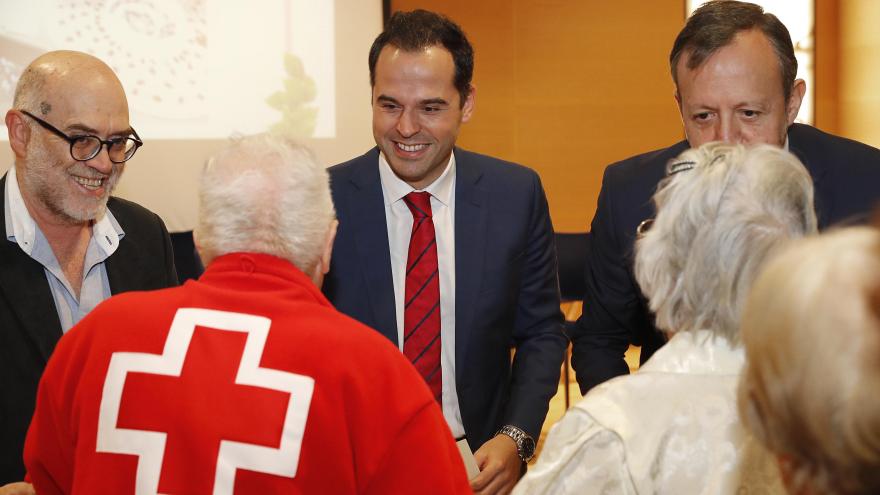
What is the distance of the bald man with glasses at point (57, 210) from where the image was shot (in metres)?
2.30

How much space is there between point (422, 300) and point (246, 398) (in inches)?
42.5

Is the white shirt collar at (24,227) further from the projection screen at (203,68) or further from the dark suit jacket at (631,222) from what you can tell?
the projection screen at (203,68)

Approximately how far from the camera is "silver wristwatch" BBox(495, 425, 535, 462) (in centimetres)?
245

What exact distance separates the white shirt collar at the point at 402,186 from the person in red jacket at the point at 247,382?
0.97m

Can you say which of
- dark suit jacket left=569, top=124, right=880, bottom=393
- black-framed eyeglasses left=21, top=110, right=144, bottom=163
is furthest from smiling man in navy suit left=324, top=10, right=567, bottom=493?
black-framed eyeglasses left=21, top=110, right=144, bottom=163

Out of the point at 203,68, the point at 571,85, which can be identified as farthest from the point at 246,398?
the point at 571,85

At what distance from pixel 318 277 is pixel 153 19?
3261 millimetres

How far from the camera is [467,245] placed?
8.52ft

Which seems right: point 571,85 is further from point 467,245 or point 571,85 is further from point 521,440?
point 521,440

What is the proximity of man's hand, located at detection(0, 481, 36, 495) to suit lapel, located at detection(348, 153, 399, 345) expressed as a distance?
3.09 ft

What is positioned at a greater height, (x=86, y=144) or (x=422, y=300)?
(x=86, y=144)

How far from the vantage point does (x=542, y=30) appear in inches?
236

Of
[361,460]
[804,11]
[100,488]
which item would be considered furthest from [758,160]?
[804,11]

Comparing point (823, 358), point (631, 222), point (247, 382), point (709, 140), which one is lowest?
point (247, 382)
